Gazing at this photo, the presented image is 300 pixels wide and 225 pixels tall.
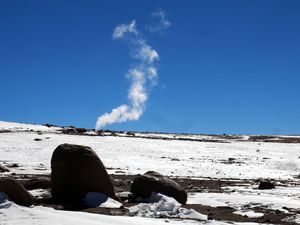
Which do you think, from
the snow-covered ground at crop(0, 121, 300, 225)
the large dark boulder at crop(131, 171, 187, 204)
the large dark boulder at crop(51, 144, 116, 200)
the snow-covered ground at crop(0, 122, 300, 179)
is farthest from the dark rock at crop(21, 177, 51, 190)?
the snow-covered ground at crop(0, 122, 300, 179)

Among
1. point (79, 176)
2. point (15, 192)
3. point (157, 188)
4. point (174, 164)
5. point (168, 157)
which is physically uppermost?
point (168, 157)

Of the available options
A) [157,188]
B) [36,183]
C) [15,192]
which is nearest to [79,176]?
[157,188]

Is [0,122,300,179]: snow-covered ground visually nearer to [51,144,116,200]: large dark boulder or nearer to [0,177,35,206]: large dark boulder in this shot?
→ [51,144,116,200]: large dark boulder

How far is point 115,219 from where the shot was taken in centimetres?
1017

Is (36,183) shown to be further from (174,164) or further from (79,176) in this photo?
(174,164)

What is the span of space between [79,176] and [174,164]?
59.5ft

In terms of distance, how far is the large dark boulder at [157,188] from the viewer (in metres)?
15.2

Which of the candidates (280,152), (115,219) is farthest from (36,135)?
(115,219)

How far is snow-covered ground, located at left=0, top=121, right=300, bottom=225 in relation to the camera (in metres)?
10.3

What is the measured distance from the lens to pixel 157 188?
15.4 metres

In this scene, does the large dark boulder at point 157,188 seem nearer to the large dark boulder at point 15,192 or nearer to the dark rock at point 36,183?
the dark rock at point 36,183

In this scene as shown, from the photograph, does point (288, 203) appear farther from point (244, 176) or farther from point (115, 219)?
point (244, 176)

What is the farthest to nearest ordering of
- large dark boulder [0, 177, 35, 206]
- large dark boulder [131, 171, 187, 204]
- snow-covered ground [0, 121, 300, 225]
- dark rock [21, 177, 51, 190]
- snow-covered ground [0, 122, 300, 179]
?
snow-covered ground [0, 122, 300, 179], dark rock [21, 177, 51, 190], large dark boulder [131, 171, 187, 204], large dark boulder [0, 177, 35, 206], snow-covered ground [0, 121, 300, 225]

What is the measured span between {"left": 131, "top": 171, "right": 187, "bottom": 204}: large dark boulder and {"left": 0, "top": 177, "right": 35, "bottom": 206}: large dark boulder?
166 inches
